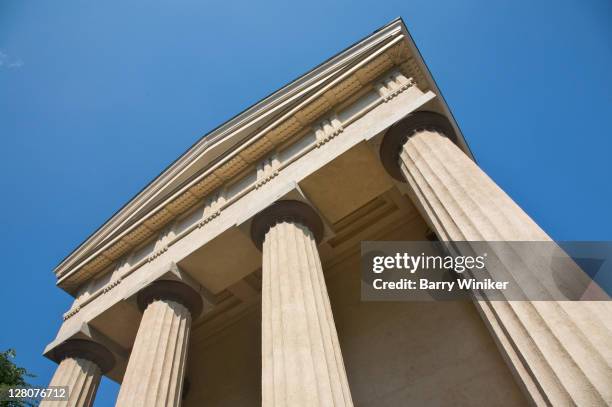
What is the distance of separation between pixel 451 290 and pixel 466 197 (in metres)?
8.50

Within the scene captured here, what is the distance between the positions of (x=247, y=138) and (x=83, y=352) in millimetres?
11732

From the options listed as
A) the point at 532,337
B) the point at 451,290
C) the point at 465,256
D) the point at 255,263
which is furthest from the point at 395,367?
the point at 532,337

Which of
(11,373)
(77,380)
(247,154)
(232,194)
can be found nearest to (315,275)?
(232,194)

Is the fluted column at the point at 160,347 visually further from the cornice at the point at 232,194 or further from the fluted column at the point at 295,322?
the fluted column at the point at 295,322

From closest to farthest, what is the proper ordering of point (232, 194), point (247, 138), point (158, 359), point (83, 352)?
point (158, 359), point (83, 352), point (232, 194), point (247, 138)

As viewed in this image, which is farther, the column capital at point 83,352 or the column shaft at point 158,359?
the column capital at point 83,352

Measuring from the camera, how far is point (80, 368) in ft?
58.0

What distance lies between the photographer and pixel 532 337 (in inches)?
302

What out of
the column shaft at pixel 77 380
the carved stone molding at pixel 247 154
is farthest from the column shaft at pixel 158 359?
the carved stone molding at pixel 247 154

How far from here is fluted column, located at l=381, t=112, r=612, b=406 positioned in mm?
6715

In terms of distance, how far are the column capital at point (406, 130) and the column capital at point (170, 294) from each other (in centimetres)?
956

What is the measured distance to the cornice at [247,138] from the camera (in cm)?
1788

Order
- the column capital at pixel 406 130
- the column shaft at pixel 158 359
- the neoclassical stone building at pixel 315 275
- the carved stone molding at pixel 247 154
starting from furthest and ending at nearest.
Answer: the carved stone molding at pixel 247 154
the column capital at pixel 406 130
the column shaft at pixel 158 359
the neoclassical stone building at pixel 315 275

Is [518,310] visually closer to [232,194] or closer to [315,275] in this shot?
[315,275]
